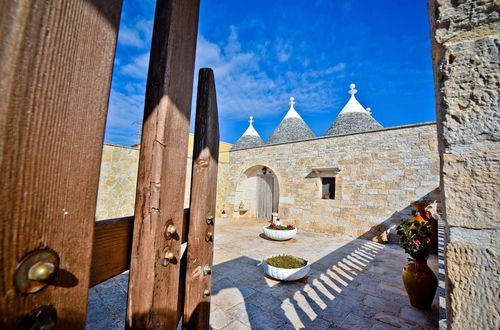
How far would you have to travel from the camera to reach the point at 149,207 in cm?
63

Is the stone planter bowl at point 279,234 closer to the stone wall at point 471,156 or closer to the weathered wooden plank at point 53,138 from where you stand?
the stone wall at point 471,156

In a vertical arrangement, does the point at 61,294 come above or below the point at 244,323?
above

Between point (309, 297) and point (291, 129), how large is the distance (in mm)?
9856

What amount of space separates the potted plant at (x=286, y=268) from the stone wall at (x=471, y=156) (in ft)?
9.23

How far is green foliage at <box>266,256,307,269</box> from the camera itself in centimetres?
356

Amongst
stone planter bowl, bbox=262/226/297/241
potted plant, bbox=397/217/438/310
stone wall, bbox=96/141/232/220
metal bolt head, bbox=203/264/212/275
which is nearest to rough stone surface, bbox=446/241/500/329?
metal bolt head, bbox=203/264/212/275

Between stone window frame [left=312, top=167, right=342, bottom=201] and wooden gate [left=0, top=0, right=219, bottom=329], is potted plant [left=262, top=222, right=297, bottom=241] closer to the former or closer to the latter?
stone window frame [left=312, top=167, right=342, bottom=201]

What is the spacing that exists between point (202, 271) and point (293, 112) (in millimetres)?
12759

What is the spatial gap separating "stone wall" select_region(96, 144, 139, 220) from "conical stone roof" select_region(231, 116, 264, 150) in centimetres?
680

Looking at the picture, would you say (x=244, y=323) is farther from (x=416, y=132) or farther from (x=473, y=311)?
(x=416, y=132)

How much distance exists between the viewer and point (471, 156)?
78 centimetres

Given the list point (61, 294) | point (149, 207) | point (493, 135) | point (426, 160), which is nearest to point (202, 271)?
point (149, 207)

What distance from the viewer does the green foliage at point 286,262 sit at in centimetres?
356

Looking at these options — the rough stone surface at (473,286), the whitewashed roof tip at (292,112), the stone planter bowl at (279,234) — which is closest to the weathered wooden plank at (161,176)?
the rough stone surface at (473,286)
